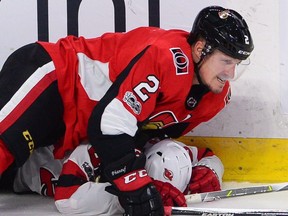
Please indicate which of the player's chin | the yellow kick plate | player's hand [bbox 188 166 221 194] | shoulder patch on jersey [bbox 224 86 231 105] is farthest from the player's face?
the yellow kick plate

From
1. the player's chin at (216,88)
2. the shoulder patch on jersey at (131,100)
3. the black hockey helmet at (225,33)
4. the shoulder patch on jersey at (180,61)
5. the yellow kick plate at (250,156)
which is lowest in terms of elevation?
the yellow kick plate at (250,156)

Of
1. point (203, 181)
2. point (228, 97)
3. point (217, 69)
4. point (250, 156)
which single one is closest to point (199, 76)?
point (217, 69)

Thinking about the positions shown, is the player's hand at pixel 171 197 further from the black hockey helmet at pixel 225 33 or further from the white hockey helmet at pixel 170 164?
the black hockey helmet at pixel 225 33

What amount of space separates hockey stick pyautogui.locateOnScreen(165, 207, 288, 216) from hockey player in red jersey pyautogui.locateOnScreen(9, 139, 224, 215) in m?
0.07

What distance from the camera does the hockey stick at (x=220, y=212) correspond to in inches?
74.2

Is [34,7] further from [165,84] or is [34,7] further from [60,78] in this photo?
[165,84]

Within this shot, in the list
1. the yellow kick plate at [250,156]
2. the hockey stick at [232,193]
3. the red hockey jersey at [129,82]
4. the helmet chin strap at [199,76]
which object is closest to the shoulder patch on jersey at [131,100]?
the red hockey jersey at [129,82]

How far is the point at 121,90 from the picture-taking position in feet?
6.41

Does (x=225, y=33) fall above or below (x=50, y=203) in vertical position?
above

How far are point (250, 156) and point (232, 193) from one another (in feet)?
0.93

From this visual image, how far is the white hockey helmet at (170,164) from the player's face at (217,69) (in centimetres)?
22

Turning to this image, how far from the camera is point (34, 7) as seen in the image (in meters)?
2.52

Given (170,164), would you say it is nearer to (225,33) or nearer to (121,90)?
(121,90)

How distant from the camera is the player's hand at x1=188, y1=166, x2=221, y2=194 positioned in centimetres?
221
